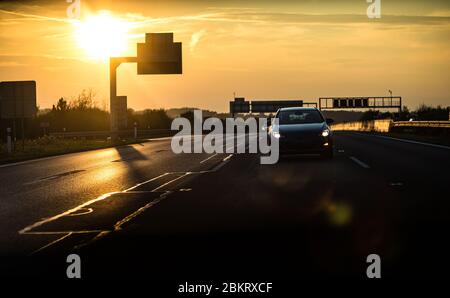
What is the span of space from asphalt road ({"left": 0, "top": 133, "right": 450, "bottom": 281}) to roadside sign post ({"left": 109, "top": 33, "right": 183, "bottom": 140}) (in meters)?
26.4

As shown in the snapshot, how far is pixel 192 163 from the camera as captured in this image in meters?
20.9

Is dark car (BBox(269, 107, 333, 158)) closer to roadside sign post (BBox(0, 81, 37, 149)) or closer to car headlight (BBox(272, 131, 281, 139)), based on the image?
car headlight (BBox(272, 131, 281, 139))

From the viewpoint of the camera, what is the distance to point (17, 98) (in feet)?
101

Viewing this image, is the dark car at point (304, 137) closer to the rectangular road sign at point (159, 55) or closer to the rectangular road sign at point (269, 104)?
the rectangular road sign at point (159, 55)

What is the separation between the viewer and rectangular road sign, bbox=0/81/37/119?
3080 cm

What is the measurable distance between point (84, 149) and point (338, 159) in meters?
16.3

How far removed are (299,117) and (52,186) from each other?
30.1ft

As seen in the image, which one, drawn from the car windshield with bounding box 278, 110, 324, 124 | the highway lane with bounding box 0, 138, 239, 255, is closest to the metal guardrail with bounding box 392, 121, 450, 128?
the car windshield with bounding box 278, 110, 324, 124

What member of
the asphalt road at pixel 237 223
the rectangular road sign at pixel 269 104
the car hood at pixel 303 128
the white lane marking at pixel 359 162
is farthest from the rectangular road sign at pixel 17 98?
the rectangular road sign at pixel 269 104

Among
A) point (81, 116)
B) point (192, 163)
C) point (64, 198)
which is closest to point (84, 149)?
point (192, 163)

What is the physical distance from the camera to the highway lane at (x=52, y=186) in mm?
8711

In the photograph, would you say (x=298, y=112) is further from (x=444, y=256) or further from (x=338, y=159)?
(x=444, y=256)

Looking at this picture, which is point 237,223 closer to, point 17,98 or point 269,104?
point 17,98

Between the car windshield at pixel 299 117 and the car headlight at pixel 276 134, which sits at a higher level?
the car windshield at pixel 299 117
